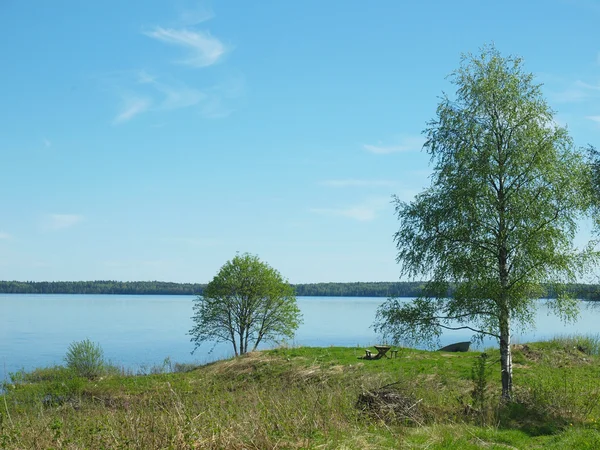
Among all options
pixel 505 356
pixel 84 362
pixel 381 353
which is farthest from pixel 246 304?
pixel 505 356

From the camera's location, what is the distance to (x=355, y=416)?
13266mm

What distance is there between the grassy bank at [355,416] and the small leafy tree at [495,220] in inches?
108

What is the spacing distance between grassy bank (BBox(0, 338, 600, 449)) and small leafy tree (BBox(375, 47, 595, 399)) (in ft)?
8.99

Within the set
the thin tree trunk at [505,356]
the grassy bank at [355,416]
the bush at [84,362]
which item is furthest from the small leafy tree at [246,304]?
the thin tree trunk at [505,356]

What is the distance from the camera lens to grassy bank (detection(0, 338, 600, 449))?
34.8ft

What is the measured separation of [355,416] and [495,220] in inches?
406

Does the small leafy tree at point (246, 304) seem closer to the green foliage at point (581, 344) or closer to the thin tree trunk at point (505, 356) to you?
the green foliage at point (581, 344)

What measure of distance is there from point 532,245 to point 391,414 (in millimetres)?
8626

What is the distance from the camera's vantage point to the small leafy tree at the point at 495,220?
19859 millimetres

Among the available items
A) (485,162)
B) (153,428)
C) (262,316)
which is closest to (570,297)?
(485,162)

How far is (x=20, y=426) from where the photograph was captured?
1116 centimetres

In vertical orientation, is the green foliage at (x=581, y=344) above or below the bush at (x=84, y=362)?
above

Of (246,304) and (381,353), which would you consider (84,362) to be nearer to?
(246,304)

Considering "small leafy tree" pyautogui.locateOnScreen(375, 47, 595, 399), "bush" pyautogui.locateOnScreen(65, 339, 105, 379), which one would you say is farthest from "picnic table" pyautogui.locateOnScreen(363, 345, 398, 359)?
"bush" pyautogui.locateOnScreen(65, 339, 105, 379)
